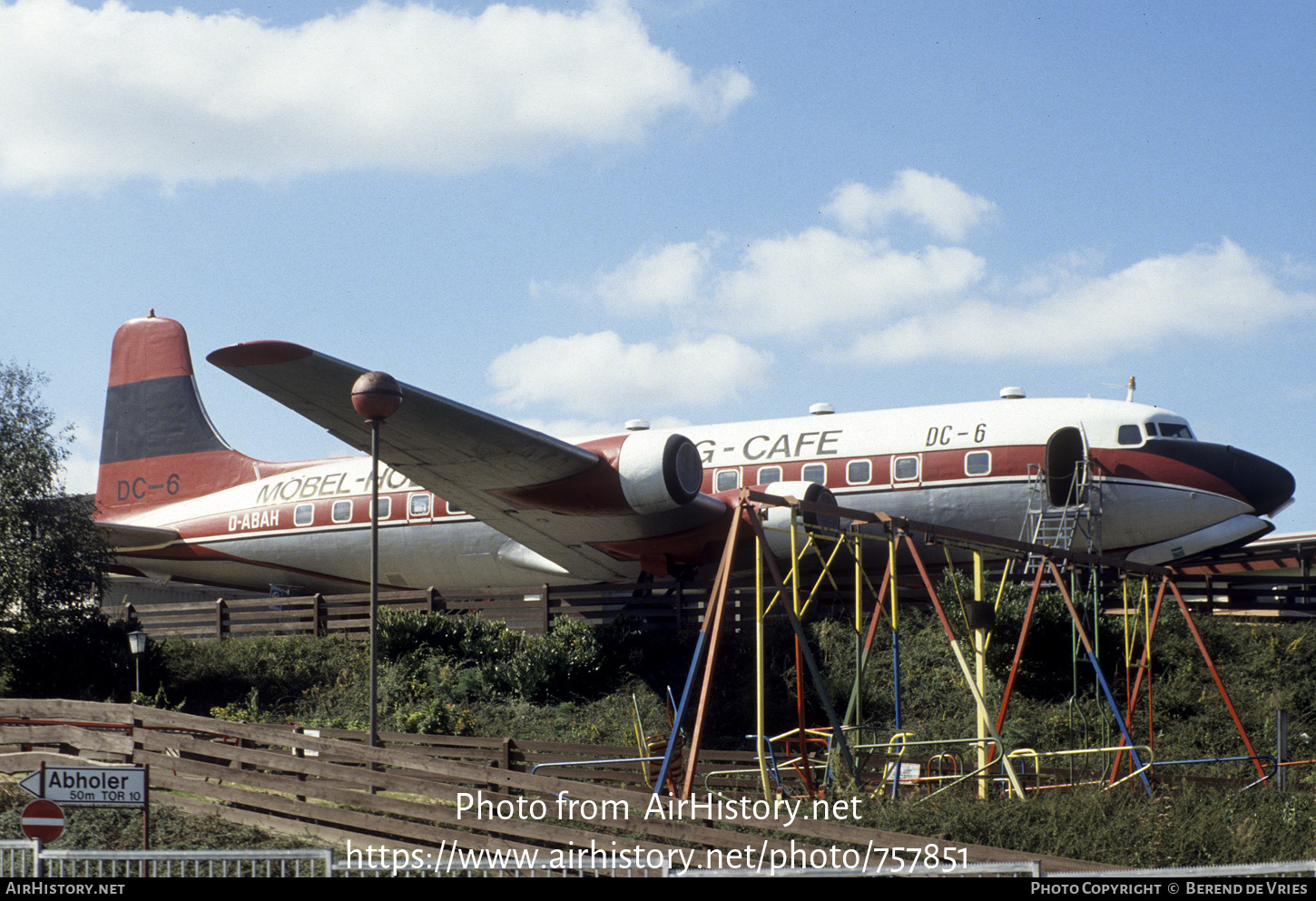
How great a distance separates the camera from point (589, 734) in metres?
18.1

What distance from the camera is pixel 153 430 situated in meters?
31.5

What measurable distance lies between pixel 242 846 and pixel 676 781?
222 inches

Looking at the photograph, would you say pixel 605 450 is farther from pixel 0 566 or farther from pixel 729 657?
pixel 0 566

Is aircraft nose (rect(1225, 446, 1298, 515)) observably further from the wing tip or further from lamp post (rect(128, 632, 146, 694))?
lamp post (rect(128, 632, 146, 694))

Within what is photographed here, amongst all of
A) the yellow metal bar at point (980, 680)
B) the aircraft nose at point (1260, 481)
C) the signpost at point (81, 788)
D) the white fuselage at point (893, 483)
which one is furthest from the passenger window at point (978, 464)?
the signpost at point (81, 788)

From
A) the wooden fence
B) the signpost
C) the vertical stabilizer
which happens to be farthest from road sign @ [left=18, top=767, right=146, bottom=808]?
the vertical stabilizer

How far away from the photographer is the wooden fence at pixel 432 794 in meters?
8.84

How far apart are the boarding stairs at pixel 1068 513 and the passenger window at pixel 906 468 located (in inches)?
75.4

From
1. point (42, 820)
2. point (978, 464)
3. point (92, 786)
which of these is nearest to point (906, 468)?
point (978, 464)

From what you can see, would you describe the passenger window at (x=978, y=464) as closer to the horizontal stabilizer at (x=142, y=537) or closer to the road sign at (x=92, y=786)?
the road sign at (x=92, y=786)

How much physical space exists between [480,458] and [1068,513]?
9.80m

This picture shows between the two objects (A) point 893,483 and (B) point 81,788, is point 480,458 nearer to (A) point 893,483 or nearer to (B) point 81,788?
(A) point 893,483
